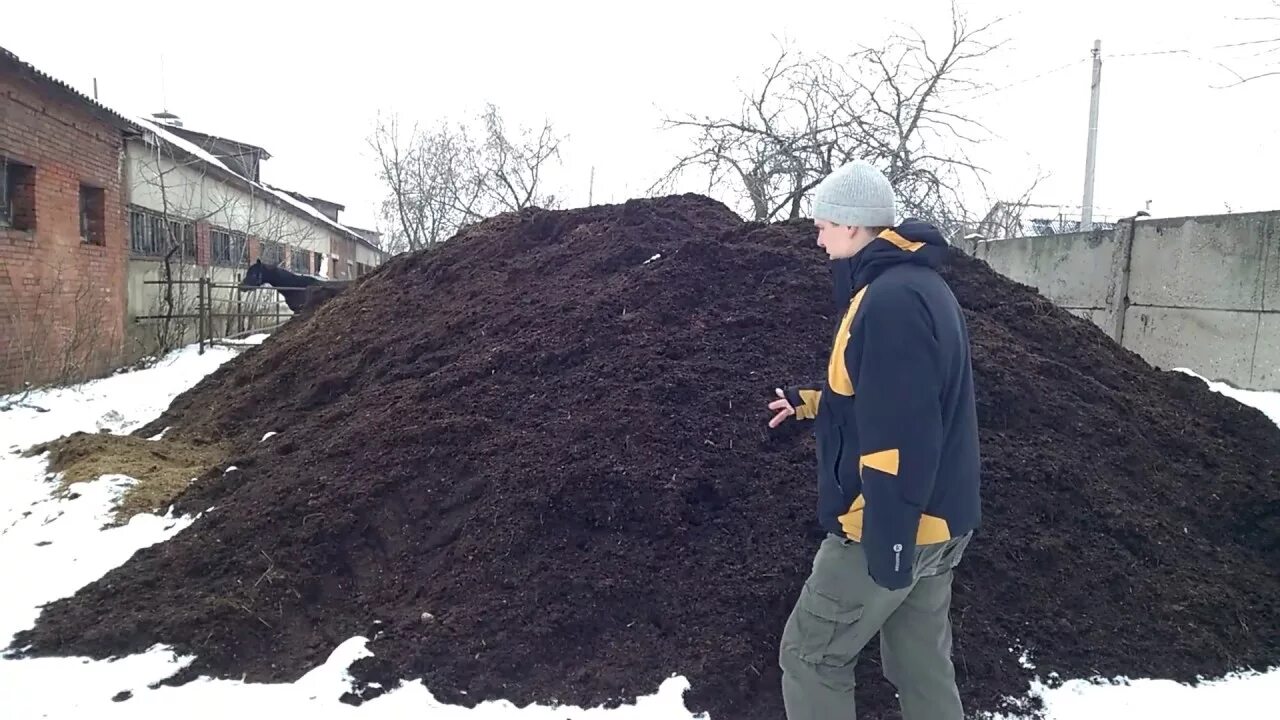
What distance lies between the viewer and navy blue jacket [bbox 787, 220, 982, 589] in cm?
171

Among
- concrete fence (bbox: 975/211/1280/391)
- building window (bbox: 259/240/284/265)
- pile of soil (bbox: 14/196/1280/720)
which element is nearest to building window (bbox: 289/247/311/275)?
building window (bbox: 259/240/284/265)

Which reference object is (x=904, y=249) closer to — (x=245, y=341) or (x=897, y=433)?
(x=897, y=433)

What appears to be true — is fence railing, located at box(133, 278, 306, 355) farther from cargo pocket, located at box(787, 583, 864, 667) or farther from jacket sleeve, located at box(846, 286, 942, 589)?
jacket sleeve, located at box(846, 286, 942, 589)

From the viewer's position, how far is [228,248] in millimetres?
16562

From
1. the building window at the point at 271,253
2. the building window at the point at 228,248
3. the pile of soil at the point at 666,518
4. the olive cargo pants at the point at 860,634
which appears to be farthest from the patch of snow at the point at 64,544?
the building window at the point at 271,253

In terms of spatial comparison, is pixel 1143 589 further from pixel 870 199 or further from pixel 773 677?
pixel 870 199

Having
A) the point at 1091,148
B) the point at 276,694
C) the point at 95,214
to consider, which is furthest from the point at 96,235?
the point at 1091,148

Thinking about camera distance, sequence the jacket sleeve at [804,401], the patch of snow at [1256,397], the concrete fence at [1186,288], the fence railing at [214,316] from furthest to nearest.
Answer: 1. the fence railing at [214,316]
2. the concrete fence at [1186,288]
3. the patch of snow at [1256,397]
4. the jacket sleeve at [804,401]

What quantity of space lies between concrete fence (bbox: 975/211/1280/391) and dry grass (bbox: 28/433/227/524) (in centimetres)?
773

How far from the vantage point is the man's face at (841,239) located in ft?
6.57

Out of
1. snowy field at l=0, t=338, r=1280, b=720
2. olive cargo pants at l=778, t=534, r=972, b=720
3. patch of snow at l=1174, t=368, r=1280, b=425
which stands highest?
patch of snow at l=1174, t=368, r=1280, b=425

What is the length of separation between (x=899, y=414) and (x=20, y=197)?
35.4ft

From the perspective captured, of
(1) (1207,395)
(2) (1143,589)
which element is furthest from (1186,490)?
(1) (1207,395)

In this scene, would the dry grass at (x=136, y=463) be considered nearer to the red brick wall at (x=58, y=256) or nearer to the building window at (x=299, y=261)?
the red brick wall at (x=58, y=256)
